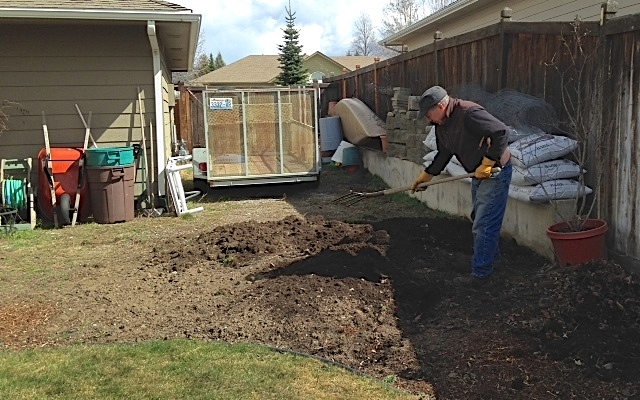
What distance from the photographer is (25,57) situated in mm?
8852

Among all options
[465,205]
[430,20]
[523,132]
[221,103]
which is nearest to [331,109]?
[430,20]

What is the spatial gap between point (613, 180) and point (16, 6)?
26.3ft

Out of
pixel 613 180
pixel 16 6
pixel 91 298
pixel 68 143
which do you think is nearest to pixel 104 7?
pixel 16 6

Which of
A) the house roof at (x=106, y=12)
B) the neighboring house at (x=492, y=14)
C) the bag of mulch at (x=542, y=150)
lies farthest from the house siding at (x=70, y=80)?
the bag of mulch at (x=542, y=150)

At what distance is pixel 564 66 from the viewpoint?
5.59 m

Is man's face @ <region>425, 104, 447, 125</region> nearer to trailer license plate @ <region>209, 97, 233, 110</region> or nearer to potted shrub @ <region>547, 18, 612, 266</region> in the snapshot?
potted shrub @ <region>547, 18, 612, 266</region>

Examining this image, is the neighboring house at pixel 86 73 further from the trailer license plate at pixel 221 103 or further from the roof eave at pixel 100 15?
the trailer license plate at pixel 221 103

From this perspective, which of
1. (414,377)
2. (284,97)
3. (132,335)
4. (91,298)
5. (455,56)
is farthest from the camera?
(284,97)

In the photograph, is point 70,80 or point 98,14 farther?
point 70,80

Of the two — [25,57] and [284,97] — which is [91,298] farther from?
[284,97]

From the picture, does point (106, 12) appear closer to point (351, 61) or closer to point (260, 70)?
point (260, 70)

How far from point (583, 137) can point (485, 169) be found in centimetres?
107

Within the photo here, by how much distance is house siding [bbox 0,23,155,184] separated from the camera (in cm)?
886

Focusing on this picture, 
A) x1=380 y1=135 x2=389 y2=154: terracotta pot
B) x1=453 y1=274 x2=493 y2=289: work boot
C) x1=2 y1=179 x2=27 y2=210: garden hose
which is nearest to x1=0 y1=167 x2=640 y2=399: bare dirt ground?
x1=453 y1=274 x2=493 y2=289: work boot
